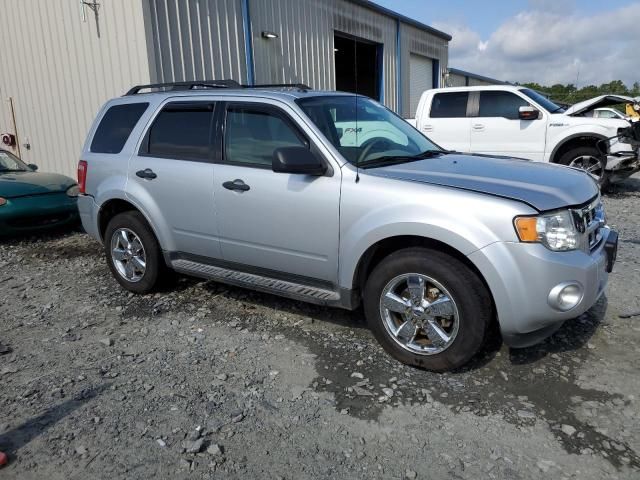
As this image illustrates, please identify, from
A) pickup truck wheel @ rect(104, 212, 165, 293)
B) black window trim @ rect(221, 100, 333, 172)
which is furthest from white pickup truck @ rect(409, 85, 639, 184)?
pickup truck wheel @ rect(104, 212, 165, 293)

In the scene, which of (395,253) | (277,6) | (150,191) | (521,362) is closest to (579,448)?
(521,362)

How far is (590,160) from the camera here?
9.25 meters

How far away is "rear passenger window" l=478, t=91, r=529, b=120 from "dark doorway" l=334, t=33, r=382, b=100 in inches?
168

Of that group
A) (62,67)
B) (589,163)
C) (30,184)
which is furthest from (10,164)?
(589,163)

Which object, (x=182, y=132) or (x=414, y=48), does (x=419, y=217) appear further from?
(x=414, y=48)

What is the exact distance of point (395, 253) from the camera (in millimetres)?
3461

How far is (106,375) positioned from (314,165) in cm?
200

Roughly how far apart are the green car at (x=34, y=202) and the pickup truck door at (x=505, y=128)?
701 centimetres

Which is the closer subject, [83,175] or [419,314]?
[419,314]

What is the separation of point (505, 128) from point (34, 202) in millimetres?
7828

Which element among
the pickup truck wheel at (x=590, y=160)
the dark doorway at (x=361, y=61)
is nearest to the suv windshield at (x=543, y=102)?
the pickup truck wheel at (x=590, y=160)

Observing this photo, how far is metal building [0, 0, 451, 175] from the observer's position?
8.52 metres

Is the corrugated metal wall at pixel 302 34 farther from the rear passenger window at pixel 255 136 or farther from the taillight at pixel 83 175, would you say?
the rear passenger window at pixel 255 136

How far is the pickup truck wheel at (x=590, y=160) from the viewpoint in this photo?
9.09m
